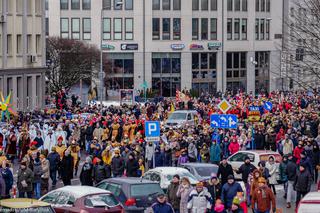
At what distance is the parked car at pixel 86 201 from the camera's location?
22.2m

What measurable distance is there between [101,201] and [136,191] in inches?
86.7

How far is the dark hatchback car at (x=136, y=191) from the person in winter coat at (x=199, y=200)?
4.23 ft

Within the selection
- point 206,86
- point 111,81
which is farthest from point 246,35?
point 111,81

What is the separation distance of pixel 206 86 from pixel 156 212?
76.1 meters

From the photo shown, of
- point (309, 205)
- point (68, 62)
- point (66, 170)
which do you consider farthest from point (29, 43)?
point (309, 205)

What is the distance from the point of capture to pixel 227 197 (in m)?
24.5

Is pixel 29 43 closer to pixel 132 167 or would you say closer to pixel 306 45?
pixel 306 45

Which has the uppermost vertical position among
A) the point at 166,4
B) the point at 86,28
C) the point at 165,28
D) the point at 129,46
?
the point at 166,4

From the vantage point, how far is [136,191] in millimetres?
24547

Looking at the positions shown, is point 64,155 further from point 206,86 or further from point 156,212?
point 206,86

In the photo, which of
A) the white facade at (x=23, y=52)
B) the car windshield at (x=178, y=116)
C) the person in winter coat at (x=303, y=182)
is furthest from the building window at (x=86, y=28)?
the person in winter coat at (x=303, y=182)

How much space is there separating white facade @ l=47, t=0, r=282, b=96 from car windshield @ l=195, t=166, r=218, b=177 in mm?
61232

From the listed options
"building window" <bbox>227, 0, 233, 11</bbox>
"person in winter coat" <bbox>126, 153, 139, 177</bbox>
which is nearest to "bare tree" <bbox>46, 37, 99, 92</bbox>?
"building window" <bbox>227, 0, 233, 11</bbox>

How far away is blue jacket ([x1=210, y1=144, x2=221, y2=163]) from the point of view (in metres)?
36.5
